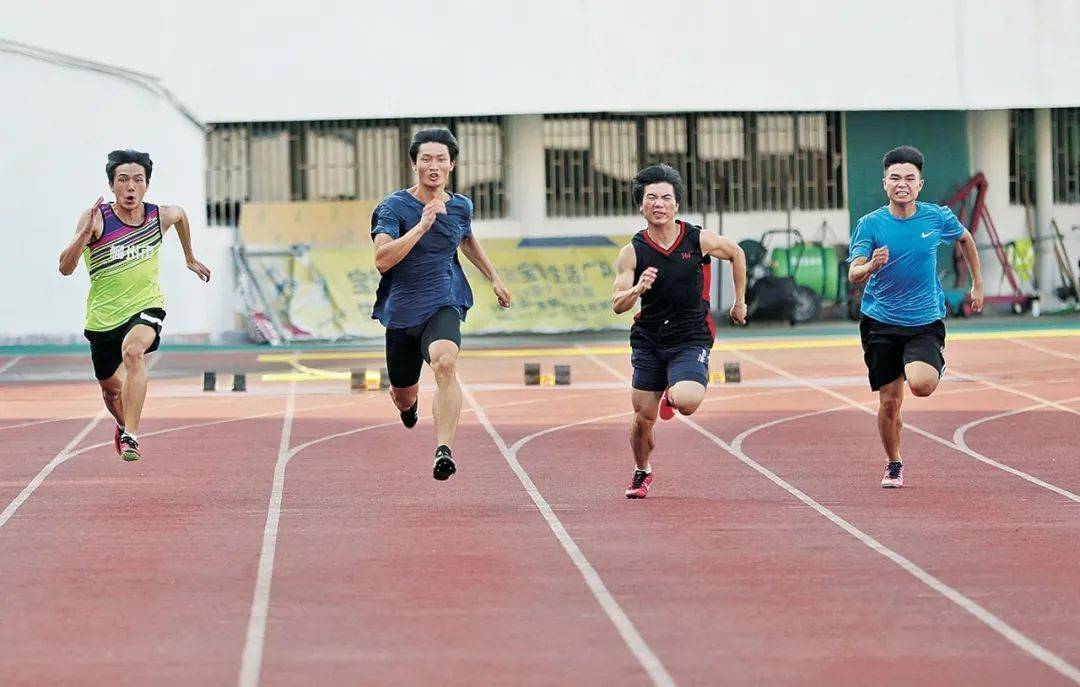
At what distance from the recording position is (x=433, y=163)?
464 inches

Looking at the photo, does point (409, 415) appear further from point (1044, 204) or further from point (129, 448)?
point (1044, 204)

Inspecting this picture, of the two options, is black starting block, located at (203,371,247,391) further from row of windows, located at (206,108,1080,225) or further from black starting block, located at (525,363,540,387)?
row of windows, located at (206,108,1080,225)

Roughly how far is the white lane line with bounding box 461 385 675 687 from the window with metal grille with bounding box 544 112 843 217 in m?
20.7

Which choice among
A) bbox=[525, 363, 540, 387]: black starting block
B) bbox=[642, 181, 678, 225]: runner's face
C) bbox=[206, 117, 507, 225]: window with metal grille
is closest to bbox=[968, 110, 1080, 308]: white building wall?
bbox=[206, 117, 507, 225]: window with metal grille

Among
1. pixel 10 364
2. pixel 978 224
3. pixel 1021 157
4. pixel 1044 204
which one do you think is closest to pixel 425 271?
pixel 10 364

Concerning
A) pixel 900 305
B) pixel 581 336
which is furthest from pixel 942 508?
pixel 581 336

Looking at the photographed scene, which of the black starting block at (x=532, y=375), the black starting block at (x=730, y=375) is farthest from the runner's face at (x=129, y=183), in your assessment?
the black starting block at (x=730, y=375)

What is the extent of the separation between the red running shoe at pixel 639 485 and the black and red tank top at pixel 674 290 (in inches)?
33.9

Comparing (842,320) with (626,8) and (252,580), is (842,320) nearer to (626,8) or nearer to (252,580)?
(626,8)

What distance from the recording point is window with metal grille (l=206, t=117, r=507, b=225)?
111ft

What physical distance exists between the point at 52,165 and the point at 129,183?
18.6m

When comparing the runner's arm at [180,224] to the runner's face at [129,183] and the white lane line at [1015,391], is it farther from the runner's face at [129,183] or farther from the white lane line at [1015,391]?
the white lane line at [1015,391]

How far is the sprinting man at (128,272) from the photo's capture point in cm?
1342

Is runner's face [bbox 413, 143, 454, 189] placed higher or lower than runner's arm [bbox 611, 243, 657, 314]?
higher
